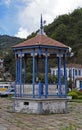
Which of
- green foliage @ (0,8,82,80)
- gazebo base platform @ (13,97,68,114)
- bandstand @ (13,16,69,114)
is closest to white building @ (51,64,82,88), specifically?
green foliage @ (0,8,82,80)

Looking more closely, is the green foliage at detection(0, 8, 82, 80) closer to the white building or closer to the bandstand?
the white building

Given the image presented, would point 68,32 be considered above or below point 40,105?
above

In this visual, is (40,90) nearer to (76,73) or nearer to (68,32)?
(76,73)

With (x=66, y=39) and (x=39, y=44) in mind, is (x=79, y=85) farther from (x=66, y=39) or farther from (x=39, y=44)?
(x=39, y=44)

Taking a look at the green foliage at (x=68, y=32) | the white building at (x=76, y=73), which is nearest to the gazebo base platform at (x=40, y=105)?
the white building at (x=76, y=73)

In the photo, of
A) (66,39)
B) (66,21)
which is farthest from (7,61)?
(66,21)

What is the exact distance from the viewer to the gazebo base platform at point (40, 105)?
729 inches

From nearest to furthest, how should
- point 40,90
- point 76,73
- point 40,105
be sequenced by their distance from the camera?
point 40,105 < point 40,90 < point 76,73

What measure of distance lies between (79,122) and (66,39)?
260 ft

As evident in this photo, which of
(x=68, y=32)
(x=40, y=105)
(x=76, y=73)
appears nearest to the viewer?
(x=40, y=105)

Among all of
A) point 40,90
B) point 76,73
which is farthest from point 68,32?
point 40,90

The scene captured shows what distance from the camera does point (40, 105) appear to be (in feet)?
60.6

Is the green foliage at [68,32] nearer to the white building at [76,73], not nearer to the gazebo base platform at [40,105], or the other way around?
the white building at [76,73]

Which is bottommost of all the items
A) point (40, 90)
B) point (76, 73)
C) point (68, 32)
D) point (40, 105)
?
point (40, 105)
